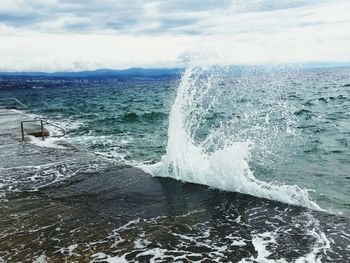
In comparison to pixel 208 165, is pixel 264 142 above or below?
below

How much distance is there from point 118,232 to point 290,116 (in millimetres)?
27077

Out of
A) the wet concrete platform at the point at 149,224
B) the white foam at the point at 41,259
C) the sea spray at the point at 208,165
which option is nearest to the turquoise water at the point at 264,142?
the sea spray at the point at 208,165

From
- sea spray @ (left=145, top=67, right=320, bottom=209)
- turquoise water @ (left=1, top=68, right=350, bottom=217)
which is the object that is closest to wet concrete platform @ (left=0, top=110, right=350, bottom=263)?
sea spray @ (left=145, top=67, right=320, bottom=209)

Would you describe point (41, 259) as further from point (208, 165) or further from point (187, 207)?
point (208, 165)

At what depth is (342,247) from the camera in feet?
27.1

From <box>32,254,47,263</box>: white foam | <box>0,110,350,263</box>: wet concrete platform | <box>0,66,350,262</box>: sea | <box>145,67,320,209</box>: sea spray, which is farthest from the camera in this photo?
<box>145,67,320,209</box>: sea spray

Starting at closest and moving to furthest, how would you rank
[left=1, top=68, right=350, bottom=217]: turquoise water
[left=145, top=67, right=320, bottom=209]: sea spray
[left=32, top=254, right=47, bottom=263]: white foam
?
[left=32, top=254, right=47, bottom=263]: white foam → [left=145, top=67, right=320, bottom=209]: sea spray → [left=1, top=68, right=350, bottom=217]: turquoise water

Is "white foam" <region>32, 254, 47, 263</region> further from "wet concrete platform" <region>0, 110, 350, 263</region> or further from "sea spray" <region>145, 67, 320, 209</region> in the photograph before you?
"sea spray" <region>145, 67, 320, 209</region>

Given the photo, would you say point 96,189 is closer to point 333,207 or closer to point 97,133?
point 333,207

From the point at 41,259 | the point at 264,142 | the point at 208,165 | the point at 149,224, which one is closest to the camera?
the point at 41,259

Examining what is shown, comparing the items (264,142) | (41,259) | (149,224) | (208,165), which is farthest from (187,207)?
(264,142)

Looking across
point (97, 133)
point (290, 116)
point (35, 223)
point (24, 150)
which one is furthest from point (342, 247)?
point (290, 116)

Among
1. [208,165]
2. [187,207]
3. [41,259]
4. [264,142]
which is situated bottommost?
[264,142]

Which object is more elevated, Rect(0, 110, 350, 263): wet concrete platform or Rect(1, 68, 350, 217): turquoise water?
Rect(0, 110, 350, 263): wet concrete platform
